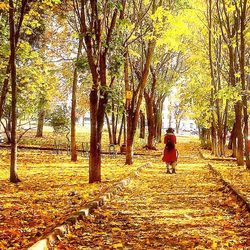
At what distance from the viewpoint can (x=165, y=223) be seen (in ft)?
22.0

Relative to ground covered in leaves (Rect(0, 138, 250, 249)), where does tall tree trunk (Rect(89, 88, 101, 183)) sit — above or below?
above

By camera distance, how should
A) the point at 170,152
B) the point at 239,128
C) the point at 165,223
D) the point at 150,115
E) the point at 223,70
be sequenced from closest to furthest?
1. the point at 165,223
2. the point at 170,152
3. the point at 239,128
4. the point at 223,70
5. the point at 150,115

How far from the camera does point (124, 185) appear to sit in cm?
1123

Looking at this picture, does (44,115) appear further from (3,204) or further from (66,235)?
(66,235)

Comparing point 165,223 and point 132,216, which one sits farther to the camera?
point 132,216

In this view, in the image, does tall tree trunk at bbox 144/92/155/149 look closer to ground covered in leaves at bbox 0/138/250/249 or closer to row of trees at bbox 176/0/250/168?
row of trees at bbox 176/0/250/168

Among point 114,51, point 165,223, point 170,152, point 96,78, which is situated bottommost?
point 165,223

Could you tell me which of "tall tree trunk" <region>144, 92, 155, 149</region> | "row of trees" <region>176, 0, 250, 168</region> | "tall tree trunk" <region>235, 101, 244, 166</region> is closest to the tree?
"row of trees" <region>176, 0, 250, 168</region>

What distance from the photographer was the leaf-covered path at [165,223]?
18.0 ft

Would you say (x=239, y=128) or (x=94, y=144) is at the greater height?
(x=239, y=128)

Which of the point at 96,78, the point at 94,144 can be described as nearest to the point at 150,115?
the point at 94,144

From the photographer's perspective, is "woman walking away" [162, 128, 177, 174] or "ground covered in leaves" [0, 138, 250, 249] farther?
"woman walking away" [162, 128, 177, 174]

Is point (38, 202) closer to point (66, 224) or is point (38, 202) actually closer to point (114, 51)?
point (66, 224)

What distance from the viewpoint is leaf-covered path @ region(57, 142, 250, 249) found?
5488 mm
